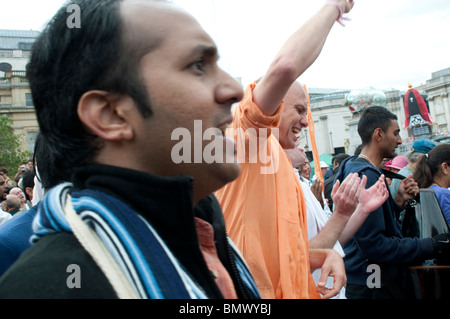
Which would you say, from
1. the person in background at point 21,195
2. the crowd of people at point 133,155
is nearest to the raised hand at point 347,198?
the crowd of people at point 133,155

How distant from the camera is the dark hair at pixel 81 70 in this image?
3.81 feet

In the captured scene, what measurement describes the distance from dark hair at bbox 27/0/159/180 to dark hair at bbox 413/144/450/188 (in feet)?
15.7

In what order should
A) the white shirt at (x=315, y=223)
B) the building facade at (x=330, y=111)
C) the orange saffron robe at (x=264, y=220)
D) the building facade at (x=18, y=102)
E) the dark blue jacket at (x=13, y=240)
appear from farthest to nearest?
the building facade at (x=330, y=111) < the building facade at (x=18, y=102) < the white shirt at (x=315, y=223) < the dark blue jacket at (x=13, y=240) < the orange saffron robe at (x=264, y=220)

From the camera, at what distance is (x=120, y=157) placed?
3.90 ft

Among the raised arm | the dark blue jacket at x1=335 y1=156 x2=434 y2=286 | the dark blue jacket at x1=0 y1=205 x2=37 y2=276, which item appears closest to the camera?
the raised arm

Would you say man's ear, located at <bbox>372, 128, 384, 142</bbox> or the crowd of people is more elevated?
man's ear, located at <bbox>372, 128, 384, 142</bbox>

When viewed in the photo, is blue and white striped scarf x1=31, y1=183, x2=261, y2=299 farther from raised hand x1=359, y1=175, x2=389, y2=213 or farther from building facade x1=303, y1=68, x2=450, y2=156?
building facade x1=303, y1=68, x2=450, y2=156

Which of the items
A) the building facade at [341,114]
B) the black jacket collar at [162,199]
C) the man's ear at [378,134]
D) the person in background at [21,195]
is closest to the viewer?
the black jacket collar at [162,199]

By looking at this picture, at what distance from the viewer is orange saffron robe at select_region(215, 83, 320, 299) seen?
2.04 m

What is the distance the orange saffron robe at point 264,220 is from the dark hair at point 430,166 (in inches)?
135

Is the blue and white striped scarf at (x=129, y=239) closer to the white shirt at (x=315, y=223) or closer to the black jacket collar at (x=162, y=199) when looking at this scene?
the black jacket collar at (x=162, y=199)

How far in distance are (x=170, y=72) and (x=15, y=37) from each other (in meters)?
65.8

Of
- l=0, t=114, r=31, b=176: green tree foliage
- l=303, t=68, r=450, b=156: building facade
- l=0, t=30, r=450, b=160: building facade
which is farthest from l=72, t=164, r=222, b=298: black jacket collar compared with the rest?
l=303, t=68, r=450, b=156: building facade
